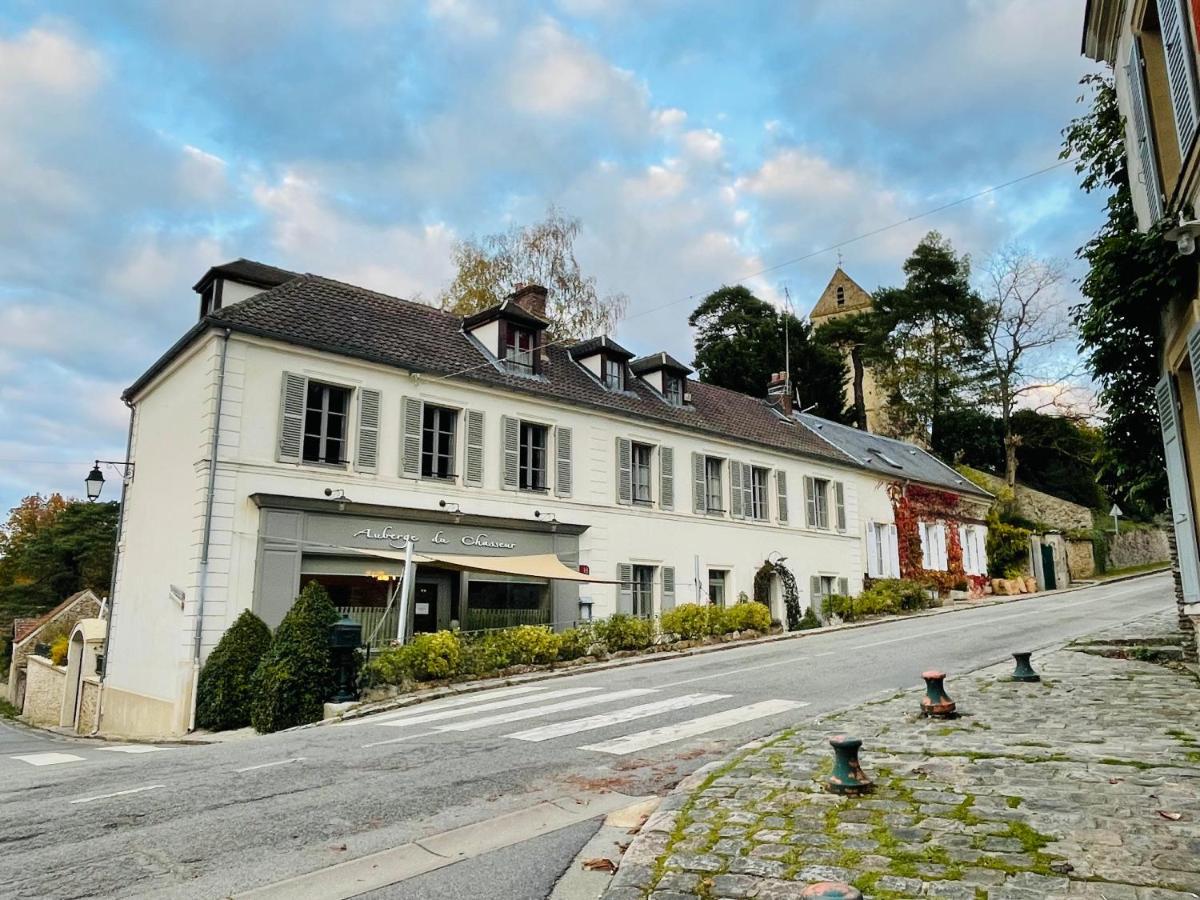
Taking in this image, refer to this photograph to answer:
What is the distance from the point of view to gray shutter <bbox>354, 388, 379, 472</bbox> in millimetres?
15328

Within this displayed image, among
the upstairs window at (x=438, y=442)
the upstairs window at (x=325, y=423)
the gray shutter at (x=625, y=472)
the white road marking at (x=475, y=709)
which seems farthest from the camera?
the gray shutter at (x=625, y=472)

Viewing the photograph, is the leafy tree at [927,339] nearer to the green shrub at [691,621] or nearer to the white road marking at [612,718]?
the green shrub at [691,621]

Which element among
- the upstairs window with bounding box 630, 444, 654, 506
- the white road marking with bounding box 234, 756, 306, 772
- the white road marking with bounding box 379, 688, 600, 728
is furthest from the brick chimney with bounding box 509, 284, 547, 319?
the white road marking with bounding box 234, 756, 306, 772

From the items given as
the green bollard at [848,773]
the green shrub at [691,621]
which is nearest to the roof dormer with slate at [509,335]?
the green shrub at [691,621]

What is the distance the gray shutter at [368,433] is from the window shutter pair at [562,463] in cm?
447

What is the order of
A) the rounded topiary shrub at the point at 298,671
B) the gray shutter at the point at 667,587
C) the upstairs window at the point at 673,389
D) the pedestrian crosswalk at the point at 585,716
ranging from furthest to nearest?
the upstairs window at the point at 673,389 < the gray shutter at the point at 667,587 < the rounded topiary shrub at the point at 298,671 < the pedestrian crosswalk at the point at 585,716

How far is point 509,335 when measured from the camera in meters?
19.0

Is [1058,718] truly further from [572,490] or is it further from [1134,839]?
[572,490]

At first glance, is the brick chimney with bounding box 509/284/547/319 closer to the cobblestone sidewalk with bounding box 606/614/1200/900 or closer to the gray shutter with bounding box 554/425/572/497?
the gray shutter with bounding box 554/425/572/497

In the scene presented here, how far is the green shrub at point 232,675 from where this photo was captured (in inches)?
489

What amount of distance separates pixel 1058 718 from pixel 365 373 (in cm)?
1276

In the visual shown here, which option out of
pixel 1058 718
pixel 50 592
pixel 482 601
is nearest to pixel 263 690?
pixel 482 601

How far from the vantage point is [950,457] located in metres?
42.3

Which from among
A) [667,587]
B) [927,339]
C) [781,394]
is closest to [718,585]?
[667,587]
